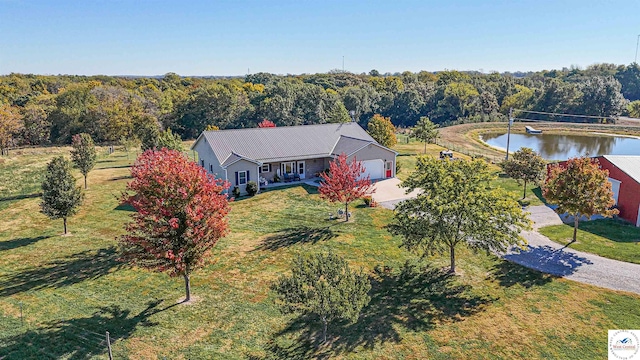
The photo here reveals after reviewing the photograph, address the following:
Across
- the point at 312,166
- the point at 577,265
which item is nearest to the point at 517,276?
the point at 577,265

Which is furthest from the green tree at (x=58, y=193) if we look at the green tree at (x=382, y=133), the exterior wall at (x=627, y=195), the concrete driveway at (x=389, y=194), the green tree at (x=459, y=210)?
the exterior wall at (x=627, y=195)

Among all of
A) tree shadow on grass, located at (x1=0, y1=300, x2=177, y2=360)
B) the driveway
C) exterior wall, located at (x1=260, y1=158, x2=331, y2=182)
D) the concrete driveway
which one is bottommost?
tree shadow on grass, located at (x1=0, y1=300, x2=177, y2=360)

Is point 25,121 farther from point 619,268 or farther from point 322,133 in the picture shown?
point 619,268

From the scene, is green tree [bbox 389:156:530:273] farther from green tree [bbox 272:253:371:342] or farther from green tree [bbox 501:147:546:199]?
green tree [bbox 501:147:546:199]

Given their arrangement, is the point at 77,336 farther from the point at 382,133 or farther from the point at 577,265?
the point at 382,133

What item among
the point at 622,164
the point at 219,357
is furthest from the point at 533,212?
the point at 219,357

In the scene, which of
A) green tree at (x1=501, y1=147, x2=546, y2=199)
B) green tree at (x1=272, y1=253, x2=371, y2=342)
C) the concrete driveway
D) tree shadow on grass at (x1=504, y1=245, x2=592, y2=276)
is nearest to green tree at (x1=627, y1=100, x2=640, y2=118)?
green tree at (x1=501, y1=147, x2=546, y2=199)
